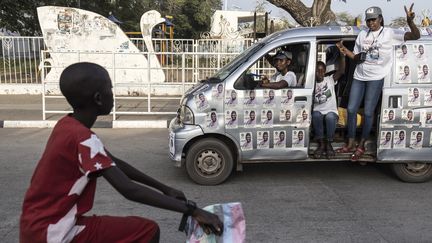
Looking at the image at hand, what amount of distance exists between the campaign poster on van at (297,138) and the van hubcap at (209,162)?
35.7 inches

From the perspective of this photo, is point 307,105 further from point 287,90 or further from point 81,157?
point 81,157

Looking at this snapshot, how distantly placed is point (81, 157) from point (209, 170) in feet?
13.0

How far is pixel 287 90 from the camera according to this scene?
19.4 ft

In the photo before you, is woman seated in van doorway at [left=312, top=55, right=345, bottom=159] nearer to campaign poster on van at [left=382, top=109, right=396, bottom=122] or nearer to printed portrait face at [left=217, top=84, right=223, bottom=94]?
campaign poster on van at [left=382, top=109, right=396, bottom=122]

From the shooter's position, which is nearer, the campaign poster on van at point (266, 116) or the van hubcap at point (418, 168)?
the campaign poster on van at point (266, 116)

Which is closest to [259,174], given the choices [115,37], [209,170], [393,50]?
[209,170]

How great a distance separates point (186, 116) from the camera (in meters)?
5.93

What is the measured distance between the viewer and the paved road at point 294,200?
4.58 m

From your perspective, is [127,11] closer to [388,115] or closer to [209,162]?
[209,162]

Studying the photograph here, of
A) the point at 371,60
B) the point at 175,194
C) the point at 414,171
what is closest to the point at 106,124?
the point at 371,60

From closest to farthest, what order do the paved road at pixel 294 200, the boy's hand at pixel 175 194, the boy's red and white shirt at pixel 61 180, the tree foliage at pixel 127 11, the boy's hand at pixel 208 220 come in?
the boy's red and white shirt at pixel 61 180
the boy's hand at pixel 208 220
the boy's hand at pixel 175 194
the paved road at pixel 294 200
the tree foliage at pixel 127 11

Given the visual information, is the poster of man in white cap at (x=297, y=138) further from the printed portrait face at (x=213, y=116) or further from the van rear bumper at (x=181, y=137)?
the van rear bumper at (x=181, y=137)

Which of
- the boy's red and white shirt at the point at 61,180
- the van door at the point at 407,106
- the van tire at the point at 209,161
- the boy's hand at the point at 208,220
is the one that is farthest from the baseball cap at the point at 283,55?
the boy's red and white shirt at the point at 61,180

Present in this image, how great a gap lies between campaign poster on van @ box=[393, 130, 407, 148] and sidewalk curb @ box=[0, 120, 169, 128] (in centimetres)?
553
